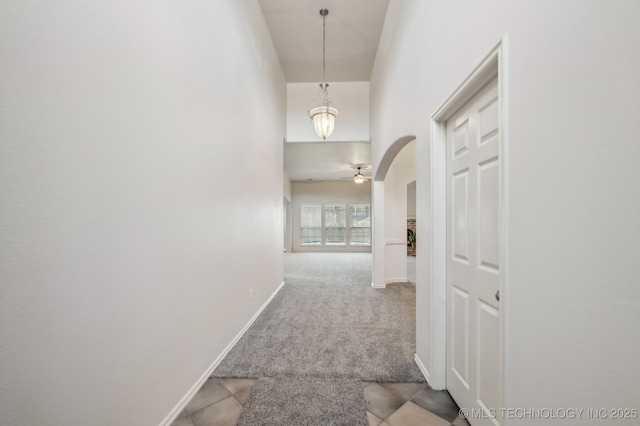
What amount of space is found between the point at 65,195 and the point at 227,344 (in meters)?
1.91

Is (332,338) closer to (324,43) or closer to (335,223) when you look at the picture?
(324,43)

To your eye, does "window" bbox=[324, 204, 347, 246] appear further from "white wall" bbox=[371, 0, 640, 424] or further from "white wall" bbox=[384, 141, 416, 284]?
"white wall" bbox=[371, 0, 640, 424]

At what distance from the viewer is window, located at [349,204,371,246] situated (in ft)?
38.3

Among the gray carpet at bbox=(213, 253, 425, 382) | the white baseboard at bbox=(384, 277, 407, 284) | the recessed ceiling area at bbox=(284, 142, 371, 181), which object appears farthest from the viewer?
the recessed ceiling area at bbox=(284, 142, 371, 181)

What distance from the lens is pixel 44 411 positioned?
0.90 metres

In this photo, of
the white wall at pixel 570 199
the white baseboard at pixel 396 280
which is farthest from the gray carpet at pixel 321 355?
the white wall at pixel 570 199

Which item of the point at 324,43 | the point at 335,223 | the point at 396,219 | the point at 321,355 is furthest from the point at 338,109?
the point at 335,223

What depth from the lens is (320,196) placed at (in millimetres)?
11680

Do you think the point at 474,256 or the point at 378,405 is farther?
the point at 378,405

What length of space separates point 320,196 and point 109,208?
10596mm

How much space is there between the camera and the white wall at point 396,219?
531 centimetres

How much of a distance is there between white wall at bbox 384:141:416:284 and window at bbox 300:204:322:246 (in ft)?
21.3

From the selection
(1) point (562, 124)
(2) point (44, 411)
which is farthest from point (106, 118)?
(1) point (562, 124)

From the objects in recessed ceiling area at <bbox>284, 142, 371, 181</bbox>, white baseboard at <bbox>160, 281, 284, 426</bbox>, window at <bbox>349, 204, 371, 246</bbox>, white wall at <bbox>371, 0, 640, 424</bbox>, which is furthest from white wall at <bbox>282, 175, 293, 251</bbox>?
white wall at <bbox>371, 0, 640, 424</bbox>
